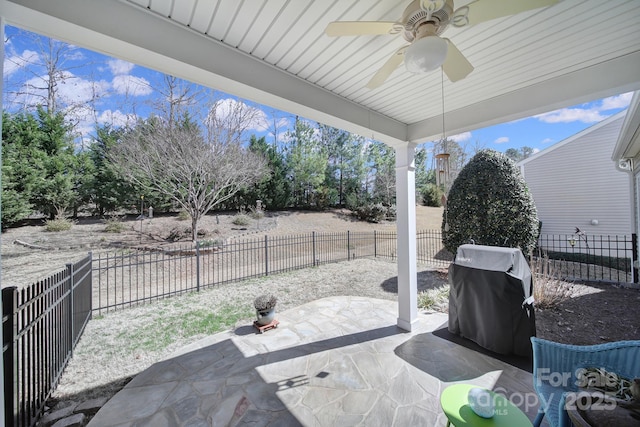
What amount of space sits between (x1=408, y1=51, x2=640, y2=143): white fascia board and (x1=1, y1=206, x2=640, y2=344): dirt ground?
9.20 ft

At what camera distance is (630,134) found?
168 inches

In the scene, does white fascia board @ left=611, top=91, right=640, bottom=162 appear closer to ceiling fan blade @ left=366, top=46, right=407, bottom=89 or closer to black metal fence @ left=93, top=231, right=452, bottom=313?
ceiling fan blade @ left=366, top=46, right=407, bottom=89

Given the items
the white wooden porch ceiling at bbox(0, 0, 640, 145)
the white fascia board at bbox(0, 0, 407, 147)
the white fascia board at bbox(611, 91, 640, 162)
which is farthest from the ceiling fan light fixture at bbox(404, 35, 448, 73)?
the white fascia board at bbox(611, 91, 640, 162)

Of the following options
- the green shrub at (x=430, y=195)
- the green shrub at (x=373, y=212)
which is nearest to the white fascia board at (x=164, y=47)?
the green shrub at (x=373, y=212)

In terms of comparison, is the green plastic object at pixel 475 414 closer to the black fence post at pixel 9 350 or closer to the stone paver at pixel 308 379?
the stone paver at pixel 308 379

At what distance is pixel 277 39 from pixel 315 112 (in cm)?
81

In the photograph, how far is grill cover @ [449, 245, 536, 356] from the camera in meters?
2.70

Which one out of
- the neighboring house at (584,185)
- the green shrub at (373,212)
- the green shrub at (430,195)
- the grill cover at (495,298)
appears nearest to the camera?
the grill cover at (495,298)

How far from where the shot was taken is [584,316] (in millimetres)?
3859

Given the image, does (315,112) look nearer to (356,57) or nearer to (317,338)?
(356,57)

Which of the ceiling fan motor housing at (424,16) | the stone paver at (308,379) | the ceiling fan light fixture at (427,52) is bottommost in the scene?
the stone paver at (308,379)

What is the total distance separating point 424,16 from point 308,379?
3063mm

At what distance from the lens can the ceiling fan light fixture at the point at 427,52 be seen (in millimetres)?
1461

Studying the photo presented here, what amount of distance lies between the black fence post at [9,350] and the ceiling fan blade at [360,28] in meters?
2.64
